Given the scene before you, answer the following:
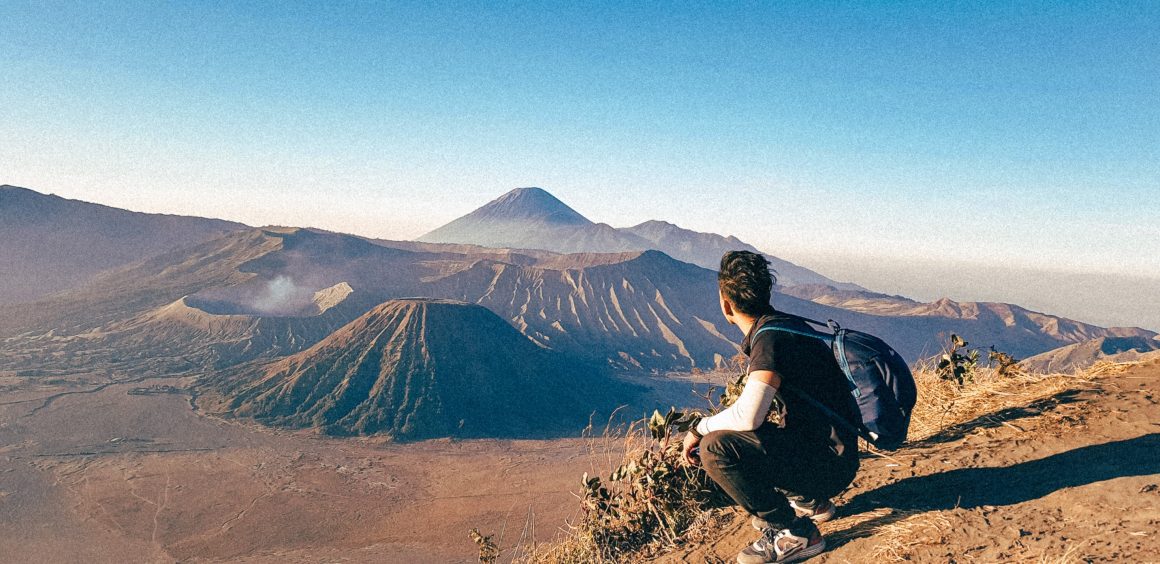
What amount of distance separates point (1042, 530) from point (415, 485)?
29.8 m

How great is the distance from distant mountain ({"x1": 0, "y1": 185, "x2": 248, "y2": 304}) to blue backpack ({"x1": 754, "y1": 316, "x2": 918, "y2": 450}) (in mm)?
107066

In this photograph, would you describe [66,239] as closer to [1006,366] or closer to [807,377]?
[807,377]

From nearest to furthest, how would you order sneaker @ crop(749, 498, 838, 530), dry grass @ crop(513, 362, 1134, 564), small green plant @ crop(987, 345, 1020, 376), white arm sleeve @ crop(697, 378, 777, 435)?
1. white arm sleeve @ crop(697, 378, 777, 435)
2. sneaker @ crop(749, 498, 838, 530)
3. dry grass @ crop(513, 362, 1134, 564)
4. small green plant @ crop(987, 345, 1020, 376)

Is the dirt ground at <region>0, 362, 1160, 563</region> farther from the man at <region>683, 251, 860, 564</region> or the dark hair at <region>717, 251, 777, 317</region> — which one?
the dark hair at <region>717, 251, 777, 317</region>

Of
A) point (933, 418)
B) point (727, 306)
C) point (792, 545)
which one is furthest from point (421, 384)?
point (727, 306)

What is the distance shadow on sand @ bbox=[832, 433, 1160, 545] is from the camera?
3.00 meters

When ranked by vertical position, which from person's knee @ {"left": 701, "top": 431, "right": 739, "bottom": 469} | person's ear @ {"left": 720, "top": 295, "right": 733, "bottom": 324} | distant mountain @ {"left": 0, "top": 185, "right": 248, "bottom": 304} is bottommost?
Result: person's knee @ {"left": 701, "top": 431, "right": 739, "bottom": 469}

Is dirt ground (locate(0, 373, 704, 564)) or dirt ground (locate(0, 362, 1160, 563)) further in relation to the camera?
dirt ground (locate(0, 373, 704, 564))

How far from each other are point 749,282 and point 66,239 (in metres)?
129

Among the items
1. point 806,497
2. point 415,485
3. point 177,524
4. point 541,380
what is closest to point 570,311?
point 541,380

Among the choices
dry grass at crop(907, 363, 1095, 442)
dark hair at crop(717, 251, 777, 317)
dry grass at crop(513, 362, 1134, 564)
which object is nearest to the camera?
dark hair at crop(717, 251, 777, 317)

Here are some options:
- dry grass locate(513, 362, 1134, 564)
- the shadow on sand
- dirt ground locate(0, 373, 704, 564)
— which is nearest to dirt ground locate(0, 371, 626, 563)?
dirt ground locate(0, 373, 704, 564)

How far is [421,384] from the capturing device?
136 feet

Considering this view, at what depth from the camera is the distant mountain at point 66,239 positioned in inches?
3317
